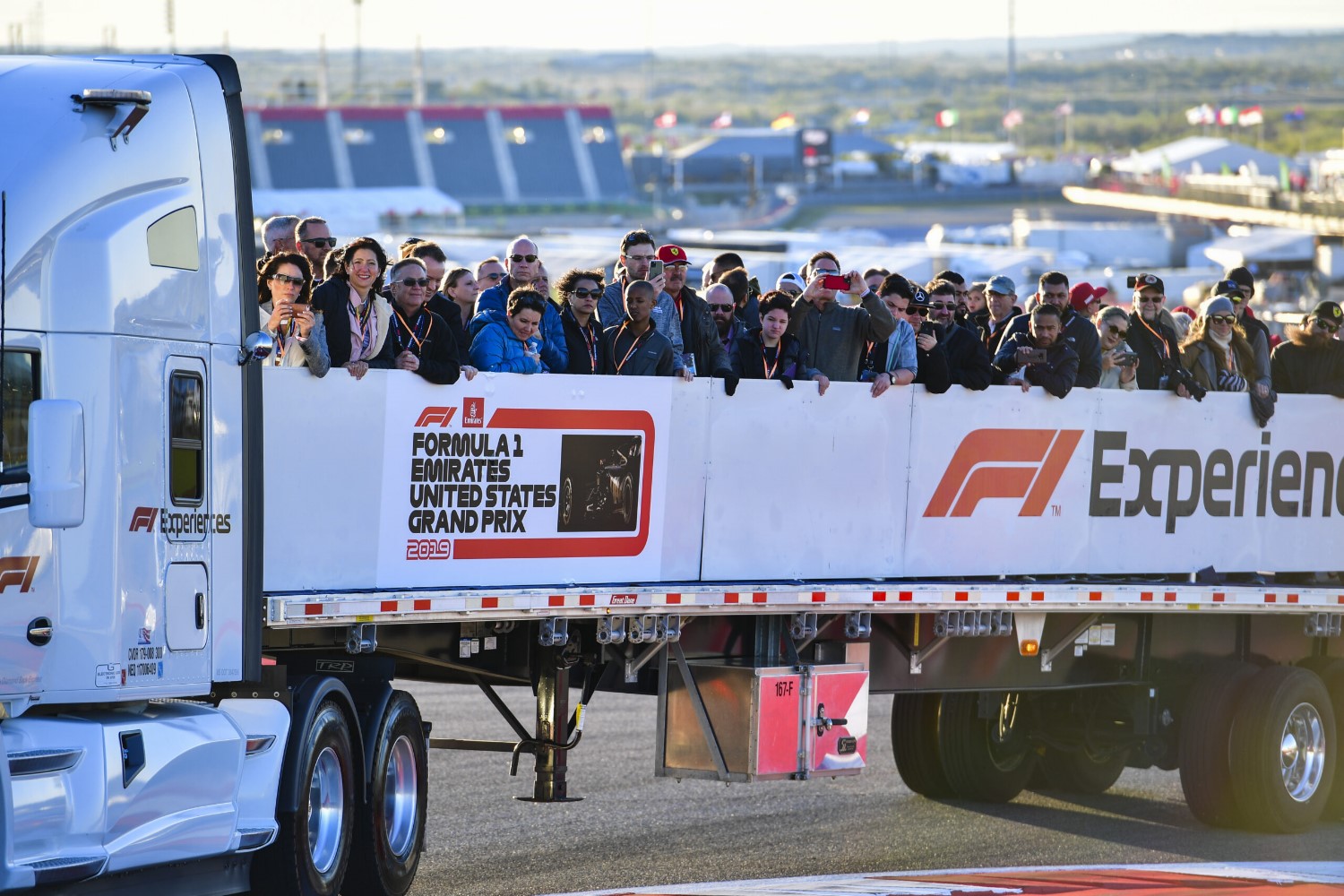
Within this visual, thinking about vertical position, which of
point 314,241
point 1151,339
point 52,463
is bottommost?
point 52,463

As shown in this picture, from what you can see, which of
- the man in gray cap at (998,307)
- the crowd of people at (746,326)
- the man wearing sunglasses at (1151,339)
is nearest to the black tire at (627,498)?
the crowd of people at (746,326)

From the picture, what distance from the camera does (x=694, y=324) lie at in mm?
11234

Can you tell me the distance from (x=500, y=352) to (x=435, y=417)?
2.23ft

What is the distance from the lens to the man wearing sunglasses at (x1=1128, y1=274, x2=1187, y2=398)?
1329 centimetres

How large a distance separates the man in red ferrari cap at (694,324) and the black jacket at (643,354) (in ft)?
2.06

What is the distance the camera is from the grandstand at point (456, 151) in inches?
4577

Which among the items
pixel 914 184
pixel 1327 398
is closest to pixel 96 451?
pixel 1327 398

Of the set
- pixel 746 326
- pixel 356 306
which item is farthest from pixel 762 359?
pixel 356 306

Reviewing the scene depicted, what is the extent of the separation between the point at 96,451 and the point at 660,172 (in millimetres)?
148787

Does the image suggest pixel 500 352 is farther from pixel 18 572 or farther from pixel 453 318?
pixel 18 572

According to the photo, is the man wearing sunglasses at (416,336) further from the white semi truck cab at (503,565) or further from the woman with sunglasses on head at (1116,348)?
the woman with sunglasses on head at (1116,348)

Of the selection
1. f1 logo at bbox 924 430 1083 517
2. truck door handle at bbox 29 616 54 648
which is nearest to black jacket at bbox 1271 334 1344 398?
f1 logo at bbox 924 430 1083 517

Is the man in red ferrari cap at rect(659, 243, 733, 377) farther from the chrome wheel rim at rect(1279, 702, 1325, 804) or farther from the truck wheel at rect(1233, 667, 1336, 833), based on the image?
the chrome wheel rim at rect(1279, 702, 1325, 804)

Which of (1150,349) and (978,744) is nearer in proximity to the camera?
(1150,349)
